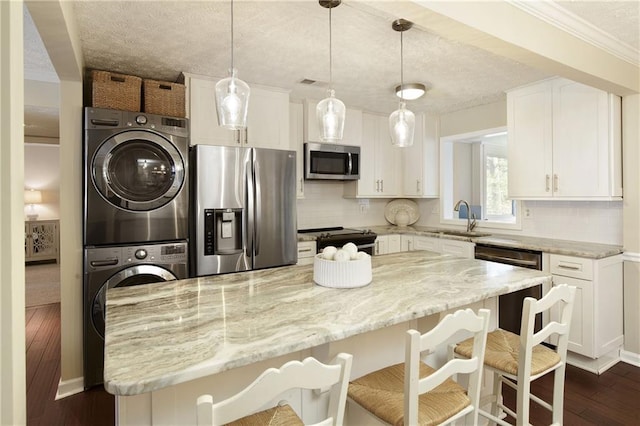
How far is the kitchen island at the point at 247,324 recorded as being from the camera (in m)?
0.99

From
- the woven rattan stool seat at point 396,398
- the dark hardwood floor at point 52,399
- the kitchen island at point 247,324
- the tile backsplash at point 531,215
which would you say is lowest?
the dark hardwood floor at point 52,399

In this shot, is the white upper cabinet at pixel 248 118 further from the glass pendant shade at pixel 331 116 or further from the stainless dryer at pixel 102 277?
the glass pendant shade at pixel 331 116

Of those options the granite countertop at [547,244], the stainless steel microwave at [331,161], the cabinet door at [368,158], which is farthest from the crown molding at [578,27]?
the cabinet door at [368,158]

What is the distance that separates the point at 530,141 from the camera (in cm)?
335

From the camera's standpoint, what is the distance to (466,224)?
4340mm

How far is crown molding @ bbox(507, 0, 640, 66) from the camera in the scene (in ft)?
6.39

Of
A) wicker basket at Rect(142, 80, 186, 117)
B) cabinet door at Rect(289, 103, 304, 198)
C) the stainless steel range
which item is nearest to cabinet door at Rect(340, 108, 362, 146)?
cabinet door at Rect(289, 103, 304, 198)

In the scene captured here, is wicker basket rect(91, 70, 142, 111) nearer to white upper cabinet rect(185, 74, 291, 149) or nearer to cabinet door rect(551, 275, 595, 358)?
white upper cabinet rect(185, 74, 291, 149)

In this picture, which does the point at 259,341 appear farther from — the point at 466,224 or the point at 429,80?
the point at 466,224

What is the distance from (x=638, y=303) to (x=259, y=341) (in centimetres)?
319

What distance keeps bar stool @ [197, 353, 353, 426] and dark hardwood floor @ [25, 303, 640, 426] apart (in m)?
1.78

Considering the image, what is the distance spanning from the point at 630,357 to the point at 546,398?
1.09 meters

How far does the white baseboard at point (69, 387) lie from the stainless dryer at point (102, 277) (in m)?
0.05

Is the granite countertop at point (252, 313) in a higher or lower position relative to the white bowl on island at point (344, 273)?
lower
